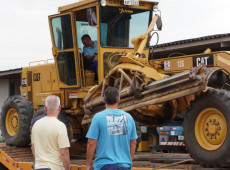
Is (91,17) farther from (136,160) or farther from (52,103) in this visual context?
(52,103)

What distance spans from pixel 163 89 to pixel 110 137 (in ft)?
7.68

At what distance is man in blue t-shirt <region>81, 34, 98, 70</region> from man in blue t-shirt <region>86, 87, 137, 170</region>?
482 centimetres

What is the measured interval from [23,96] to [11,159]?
2.64 meters

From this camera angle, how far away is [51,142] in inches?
202

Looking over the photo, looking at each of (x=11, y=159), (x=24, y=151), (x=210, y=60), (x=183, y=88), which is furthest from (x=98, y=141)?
(x=24, y=151)

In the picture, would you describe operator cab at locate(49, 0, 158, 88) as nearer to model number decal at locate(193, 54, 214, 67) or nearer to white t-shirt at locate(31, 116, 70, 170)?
model number decal at locate(193, 54, 214, 67)

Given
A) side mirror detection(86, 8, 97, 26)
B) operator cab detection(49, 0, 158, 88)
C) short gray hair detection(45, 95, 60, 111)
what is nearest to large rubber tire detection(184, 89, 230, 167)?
short gray hair detection(45, 95, 60, 111)

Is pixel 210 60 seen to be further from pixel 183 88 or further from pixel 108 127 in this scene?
pixel 108 127

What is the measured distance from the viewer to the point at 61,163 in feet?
17.1

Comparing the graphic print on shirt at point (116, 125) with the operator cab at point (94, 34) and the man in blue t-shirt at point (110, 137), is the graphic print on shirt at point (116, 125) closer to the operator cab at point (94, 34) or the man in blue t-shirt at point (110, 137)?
the man in blue t-shirt at point (110, 137)

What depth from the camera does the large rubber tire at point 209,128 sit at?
5.95 metres

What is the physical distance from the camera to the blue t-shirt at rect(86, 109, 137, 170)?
479 cm

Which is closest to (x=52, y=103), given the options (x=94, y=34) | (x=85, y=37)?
(x=94, y=34)

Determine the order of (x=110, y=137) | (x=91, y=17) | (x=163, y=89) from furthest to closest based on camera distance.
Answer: (x=91, y=17) < (x=163, y=89) < (x=110, y=137)
